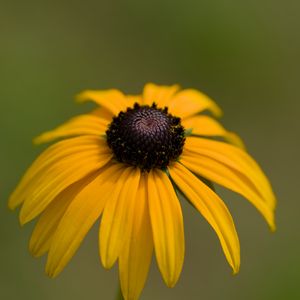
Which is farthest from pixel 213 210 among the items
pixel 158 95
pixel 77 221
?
pixel 158 95

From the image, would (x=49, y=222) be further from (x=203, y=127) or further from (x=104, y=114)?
(x=203, y=127)

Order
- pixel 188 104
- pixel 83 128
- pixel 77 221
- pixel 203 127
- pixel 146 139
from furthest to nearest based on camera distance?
pixel 188 104
pixel 203 127
pixel 83 128
pixel 146 139
pixel 77 221

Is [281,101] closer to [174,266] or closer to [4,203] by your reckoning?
[4,203]

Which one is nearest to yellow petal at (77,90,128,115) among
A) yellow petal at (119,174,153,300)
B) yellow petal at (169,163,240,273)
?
yellow petal at (169,163,240,273)

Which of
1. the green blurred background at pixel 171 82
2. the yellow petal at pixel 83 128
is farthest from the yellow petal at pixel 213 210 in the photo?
the green blurred background at pixel 171 82

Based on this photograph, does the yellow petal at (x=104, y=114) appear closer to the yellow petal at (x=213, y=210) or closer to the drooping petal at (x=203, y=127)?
the drooping petal at (x=203, y=127)

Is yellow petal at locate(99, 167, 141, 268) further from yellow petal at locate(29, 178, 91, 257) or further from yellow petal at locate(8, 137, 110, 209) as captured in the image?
yellow petal at locate(8, 137, 110, 209)

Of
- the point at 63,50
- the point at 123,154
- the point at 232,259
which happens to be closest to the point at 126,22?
the point at 63,50
